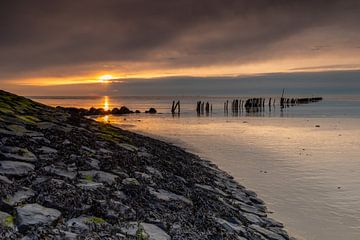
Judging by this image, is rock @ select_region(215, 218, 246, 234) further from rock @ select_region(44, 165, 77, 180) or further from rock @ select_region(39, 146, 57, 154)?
rock @ select_region(39, 146, 57, 154)

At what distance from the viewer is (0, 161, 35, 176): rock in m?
6.07

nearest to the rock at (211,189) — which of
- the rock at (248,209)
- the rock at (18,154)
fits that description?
the rock at (248,209)

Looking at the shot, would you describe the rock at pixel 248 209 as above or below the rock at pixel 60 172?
below

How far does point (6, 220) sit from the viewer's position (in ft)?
14.9

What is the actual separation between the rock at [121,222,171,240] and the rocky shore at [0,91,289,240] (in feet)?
0.04

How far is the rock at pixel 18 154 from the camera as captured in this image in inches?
270

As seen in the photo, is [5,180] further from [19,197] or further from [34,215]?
[34,215]

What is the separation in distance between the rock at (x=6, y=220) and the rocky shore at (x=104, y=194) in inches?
0.4

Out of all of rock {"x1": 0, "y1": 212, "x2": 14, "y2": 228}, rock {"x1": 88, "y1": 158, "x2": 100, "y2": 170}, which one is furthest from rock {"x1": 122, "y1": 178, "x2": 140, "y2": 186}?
rock {"x1": 0, "y1": 212, "x2": 14, "y2": 228}

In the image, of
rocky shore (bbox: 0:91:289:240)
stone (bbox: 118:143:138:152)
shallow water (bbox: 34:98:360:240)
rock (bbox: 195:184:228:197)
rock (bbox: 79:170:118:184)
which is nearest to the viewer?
rocky shore (bbox: 0:91:289:240)

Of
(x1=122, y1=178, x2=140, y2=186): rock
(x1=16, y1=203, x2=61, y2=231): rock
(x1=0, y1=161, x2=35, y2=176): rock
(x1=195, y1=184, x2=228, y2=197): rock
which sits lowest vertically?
Answer: (x1=195, y1=184, x2=228, y2=197): rock

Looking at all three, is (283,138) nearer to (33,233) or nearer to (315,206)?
(315,206)

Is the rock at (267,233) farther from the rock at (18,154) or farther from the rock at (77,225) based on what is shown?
the rock at (18,154)

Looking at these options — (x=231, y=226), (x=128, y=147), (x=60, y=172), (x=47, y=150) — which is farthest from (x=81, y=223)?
(x=128, y=147)
